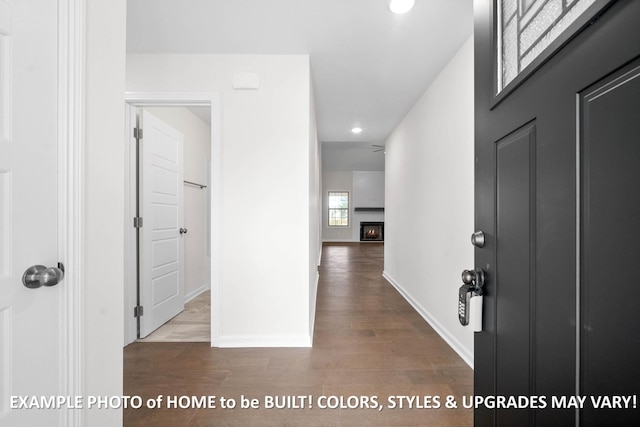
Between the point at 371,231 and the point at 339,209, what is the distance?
1.56 metres

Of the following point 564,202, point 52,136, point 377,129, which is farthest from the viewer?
point 377,129

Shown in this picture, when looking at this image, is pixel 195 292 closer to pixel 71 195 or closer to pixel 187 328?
pixel 187 328

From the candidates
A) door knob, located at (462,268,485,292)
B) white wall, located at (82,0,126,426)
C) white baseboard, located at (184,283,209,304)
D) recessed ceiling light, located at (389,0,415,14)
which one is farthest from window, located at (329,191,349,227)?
door knob, located at (462,268,485,292)

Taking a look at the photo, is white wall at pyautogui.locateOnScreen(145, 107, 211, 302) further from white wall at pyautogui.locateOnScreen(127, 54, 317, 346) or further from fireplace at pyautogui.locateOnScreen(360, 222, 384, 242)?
fireplace at pyautogui.locateOnScreen(360, 222, 384, 242)

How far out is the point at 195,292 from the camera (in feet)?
12.7

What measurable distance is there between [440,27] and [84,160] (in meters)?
2.32

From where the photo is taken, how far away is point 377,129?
15.6ft

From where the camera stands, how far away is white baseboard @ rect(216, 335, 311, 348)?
242cm

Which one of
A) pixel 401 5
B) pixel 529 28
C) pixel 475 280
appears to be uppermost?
pixel 401 5

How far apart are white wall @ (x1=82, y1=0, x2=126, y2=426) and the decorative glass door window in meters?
1.32

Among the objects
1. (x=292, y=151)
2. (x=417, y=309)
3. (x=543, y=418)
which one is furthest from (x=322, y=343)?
(x=543, y=418)

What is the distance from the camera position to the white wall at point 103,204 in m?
0.98

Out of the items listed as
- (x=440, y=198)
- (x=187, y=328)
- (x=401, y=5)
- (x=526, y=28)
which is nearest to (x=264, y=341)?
(x=187, y=328)

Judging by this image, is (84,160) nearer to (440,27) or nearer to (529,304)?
(529,304)
